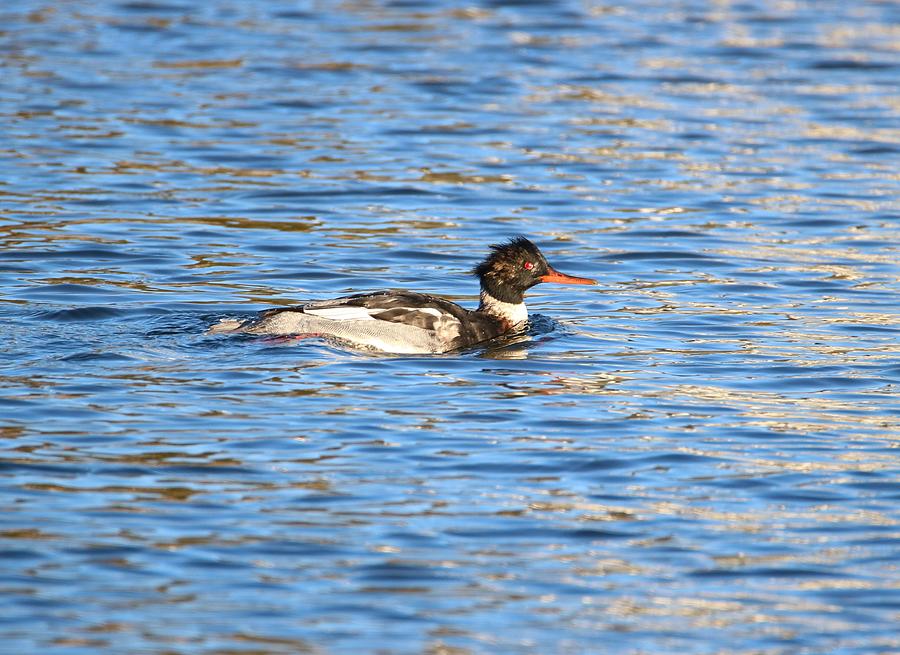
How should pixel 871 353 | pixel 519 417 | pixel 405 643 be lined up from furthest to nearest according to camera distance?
1. pixel 871 353
2. pixel 519 417
3. pixel 405 643

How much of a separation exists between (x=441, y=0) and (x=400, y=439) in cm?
1947

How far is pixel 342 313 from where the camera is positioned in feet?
40.9

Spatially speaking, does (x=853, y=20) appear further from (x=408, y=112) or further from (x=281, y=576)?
(x=281, y=576)

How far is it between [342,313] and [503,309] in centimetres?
170

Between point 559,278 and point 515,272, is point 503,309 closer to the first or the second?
point 515,272

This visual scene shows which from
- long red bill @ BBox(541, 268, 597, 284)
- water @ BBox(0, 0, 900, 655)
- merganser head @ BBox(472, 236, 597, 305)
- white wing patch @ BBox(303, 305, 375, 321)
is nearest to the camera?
water @ BBox(0, 0, 900, 655)

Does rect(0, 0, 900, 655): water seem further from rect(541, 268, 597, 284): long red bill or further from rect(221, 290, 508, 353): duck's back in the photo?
rect(541, 268, 597, 284): long red bill

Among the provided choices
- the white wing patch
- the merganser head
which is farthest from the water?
the merganser head

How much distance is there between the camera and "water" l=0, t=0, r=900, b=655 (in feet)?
25.2

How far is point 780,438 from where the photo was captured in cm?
1031

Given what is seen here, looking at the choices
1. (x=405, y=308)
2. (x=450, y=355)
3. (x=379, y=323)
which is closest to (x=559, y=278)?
(x=450, y=355)

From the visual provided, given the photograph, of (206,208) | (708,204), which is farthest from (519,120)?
(206,208)

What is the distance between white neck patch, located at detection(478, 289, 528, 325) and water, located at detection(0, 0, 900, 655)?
0.86 feet

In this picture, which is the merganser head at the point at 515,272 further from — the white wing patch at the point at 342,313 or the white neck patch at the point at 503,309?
the white wing patch at the point at 342,313
